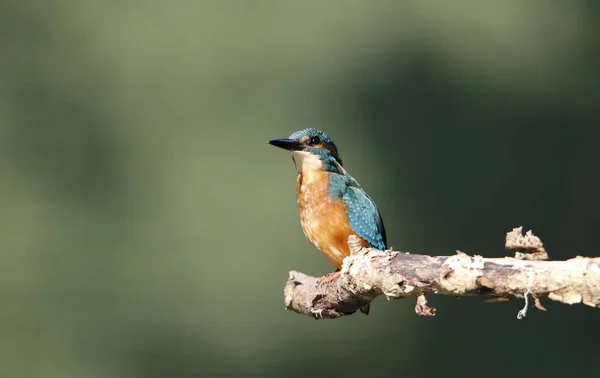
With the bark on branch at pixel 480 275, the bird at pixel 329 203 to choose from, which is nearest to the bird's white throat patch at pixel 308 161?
the bird at pixel 329 203

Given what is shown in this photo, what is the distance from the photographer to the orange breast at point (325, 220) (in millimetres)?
1847

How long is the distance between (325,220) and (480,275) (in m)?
0.83

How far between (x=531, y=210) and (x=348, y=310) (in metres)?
1.65

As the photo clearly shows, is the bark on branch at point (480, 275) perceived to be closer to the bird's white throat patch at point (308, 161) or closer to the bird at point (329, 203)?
the bird at point (329, 203)

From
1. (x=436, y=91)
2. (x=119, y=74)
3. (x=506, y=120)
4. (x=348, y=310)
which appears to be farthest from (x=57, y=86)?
(x=348, y=310)

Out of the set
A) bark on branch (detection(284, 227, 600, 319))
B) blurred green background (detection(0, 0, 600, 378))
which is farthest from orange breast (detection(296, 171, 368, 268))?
blurred green background (detection(0, 0, 600, 378))

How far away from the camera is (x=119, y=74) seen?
3283 millimetres

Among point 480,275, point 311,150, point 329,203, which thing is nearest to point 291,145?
point 311,150

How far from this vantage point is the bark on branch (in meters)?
0.97

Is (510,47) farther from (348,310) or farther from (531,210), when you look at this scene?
(348,310)

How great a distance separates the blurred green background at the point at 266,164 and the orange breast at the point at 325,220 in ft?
3.60

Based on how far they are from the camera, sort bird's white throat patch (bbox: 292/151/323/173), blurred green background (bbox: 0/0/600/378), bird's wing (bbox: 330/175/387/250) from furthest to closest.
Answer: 1. blurred green background (bbox: 0/0/600/378)
2. bird's white throat patch (bbox: 292/151/323/173)
3. bird's wing (bbox: 330/175/387/250)

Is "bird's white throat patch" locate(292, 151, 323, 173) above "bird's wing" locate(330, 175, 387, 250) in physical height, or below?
above

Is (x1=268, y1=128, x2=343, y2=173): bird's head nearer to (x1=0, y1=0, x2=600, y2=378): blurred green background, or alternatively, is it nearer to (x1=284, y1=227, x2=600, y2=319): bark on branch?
(x1=284, y1=227, x2=600, y2=319): bark on branch
